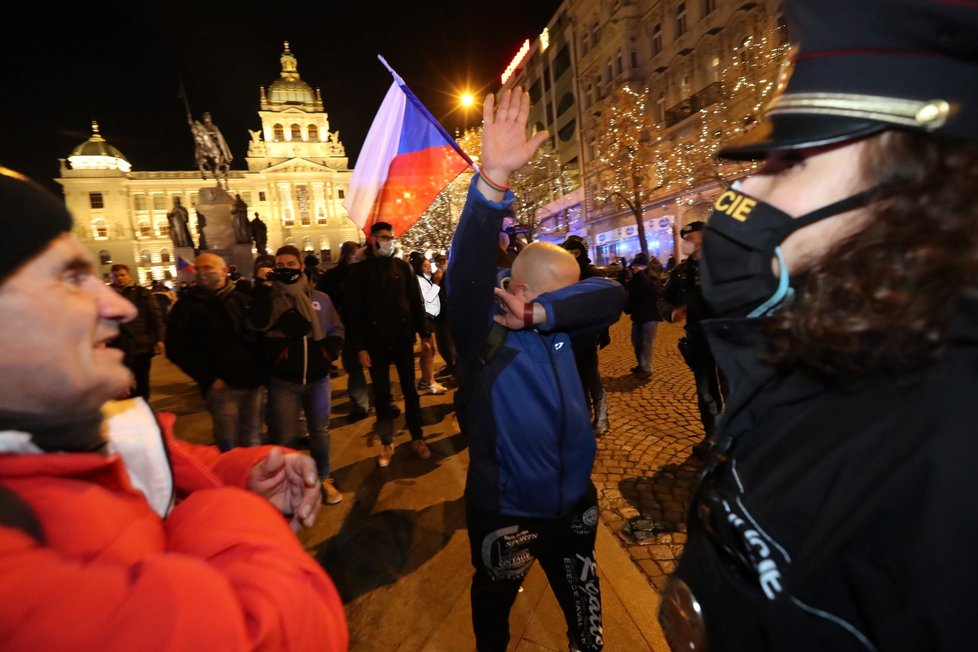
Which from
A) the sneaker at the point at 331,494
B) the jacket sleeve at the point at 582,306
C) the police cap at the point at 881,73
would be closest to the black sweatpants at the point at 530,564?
the jacket sleeve at the point at 582,306

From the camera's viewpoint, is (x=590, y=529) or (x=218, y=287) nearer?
(x=590, y=529)

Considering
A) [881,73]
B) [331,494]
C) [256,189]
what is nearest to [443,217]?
[331,494]

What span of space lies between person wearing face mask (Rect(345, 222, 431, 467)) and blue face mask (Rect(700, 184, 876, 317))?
3790 mm

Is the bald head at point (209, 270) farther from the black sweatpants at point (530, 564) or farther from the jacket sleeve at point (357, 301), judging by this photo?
the black sweatpants at point (530, 564)

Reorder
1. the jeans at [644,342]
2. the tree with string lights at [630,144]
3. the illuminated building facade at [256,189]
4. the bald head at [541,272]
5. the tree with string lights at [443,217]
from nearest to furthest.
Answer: the bald head at [541,272]
the jeans at [644,342]
the tree with string lights at [630,144]
the tree with string lights at [443,217]
the illuminated building facade at [256,189]

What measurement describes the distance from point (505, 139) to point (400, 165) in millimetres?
2875

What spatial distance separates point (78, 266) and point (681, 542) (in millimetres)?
3281

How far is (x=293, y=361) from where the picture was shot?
3807 millimetres

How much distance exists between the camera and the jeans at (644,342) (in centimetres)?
680

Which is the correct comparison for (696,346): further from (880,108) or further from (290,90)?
(290,90)

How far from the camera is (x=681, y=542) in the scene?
2961 millimetres

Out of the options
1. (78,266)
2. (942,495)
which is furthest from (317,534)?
(942,495)

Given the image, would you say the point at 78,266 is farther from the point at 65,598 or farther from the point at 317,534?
the point at 317,534

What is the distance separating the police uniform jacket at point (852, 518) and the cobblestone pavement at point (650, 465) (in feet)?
6.90
